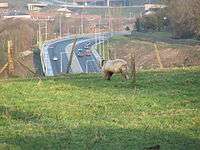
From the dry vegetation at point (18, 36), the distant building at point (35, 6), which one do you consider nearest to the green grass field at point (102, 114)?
the dry vegetation at point (18, 36)

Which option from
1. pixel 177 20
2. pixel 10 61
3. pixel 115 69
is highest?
pixel 115 69

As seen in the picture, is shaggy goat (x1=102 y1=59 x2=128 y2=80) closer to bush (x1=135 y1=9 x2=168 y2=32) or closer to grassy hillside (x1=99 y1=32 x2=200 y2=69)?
grassy hillside (x1=99 y1=32 x2=200 y2=69)

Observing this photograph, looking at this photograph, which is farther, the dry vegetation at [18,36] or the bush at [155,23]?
the bush at [155,23]

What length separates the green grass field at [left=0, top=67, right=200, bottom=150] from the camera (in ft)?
39.5

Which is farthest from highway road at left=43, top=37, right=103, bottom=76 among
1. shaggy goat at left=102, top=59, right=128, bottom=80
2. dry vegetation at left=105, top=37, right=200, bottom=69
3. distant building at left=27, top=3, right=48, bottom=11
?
distant building at left=27, top=3, right=48, bottom=11

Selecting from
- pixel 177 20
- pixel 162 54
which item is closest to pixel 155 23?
pixel 177 20

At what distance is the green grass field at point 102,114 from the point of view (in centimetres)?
1205

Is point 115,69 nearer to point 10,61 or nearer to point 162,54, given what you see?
point 10,61

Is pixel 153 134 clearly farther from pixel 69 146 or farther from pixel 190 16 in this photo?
pixel 190 16

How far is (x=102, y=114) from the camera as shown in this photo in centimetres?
1523

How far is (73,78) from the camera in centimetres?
2452

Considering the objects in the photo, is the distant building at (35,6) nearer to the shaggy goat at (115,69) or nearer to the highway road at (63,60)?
the highway road at (63,60)

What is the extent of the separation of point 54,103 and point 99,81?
5.56 meters

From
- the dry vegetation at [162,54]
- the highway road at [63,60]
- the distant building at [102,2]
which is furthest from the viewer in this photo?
the distant building at [102,2]
